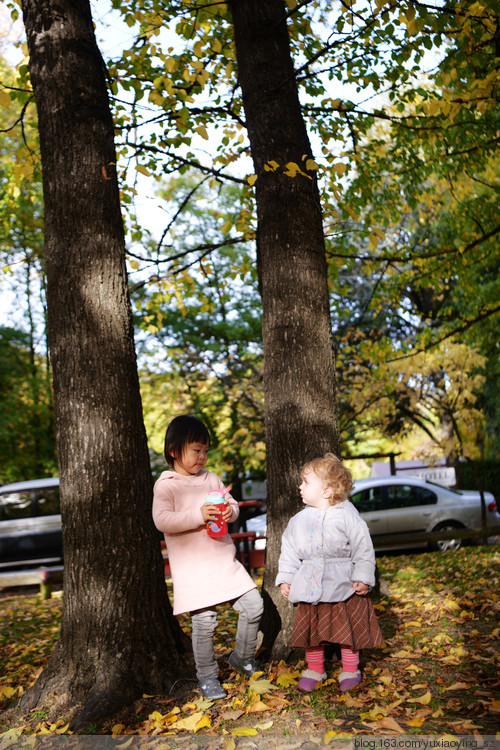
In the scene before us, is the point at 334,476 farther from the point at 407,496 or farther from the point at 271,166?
the point at 407,496

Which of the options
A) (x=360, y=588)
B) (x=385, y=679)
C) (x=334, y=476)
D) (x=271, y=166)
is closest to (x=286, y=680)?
(x=385, y=679)

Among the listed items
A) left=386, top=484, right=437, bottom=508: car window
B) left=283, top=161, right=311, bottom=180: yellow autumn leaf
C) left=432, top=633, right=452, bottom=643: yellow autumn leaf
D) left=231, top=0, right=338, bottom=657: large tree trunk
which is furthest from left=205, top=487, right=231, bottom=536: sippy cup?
left=386, top=484, right=437, bottom=508: car window

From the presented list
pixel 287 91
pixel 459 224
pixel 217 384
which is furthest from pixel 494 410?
pixel 287 91

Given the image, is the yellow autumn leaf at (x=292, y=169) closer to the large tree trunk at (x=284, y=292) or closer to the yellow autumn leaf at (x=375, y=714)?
the large tree trunk at (x=284, y=292)

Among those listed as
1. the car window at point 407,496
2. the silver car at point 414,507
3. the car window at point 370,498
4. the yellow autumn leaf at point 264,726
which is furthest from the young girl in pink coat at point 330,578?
the car window at point 407,496

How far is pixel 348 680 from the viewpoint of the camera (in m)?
3.67

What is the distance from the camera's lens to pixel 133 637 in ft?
12.5

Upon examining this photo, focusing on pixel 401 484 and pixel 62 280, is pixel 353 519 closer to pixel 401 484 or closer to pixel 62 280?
pixel 62 280

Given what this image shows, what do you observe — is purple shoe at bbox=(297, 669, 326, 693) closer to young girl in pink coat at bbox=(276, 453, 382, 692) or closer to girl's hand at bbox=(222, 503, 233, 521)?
young girl in pink coat at bbox=(276, 453, 382, 692)

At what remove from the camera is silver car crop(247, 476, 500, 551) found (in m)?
11.5

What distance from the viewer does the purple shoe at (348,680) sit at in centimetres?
365

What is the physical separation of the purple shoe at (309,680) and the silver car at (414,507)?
7.58 metres

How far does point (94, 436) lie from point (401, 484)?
886cm

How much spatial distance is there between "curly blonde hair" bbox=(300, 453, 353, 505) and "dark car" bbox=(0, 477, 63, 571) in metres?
8.24
